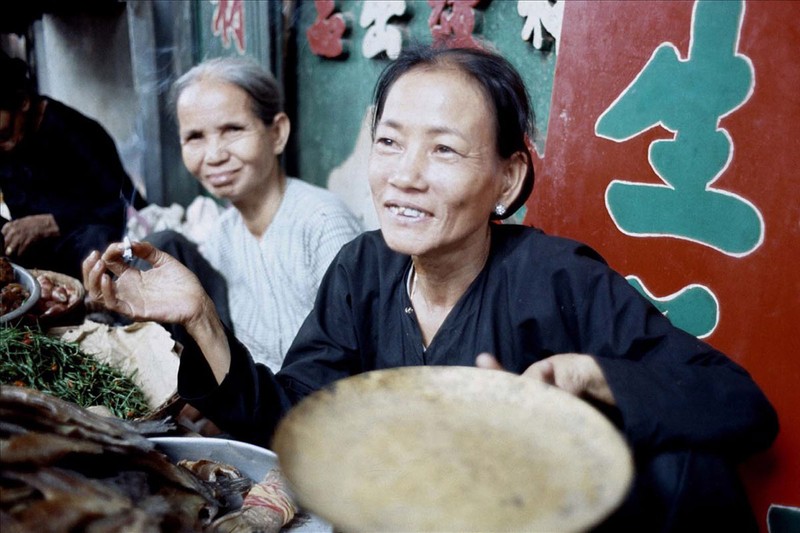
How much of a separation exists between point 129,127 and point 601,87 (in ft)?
18.8

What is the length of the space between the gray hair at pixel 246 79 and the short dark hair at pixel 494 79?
1.37 meters

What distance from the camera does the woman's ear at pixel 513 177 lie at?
6.65 feet

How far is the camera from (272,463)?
66.3 inches

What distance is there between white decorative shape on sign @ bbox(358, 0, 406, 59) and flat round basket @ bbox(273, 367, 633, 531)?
8.70 feet

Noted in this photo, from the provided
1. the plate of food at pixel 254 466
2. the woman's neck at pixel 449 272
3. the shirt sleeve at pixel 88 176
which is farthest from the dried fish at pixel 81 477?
the shirt sleeve at pixel 88 176

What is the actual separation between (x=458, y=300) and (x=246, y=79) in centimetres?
179

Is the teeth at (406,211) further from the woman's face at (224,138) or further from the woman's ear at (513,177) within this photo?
the woman's face at (224,138)

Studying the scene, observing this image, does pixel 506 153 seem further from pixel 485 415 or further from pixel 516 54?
pixel 516 54

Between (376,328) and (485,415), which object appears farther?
(376,328)

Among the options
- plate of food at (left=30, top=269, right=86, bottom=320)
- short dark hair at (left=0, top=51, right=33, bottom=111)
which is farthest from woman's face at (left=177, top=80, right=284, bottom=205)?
short dark hair at (left=0, top=51, right=33, bottom=111)

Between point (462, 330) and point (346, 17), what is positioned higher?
point (346, 17)

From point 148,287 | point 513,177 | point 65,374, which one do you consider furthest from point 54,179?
point 513,177

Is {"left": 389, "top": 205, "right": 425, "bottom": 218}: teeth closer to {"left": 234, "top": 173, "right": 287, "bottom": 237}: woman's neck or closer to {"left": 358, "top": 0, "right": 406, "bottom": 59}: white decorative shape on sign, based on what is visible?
{"left": 234, "top": 173, "right": 287, "bottom": 237}: woman's neck

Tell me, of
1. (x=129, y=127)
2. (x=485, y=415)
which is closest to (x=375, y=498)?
(x=485, y=415)
